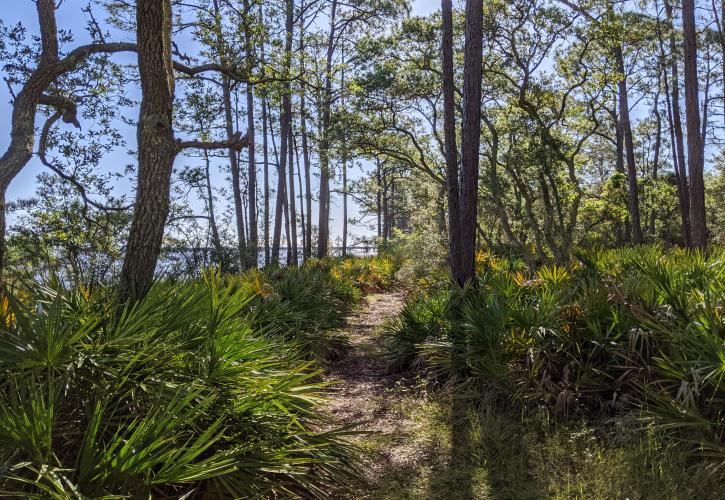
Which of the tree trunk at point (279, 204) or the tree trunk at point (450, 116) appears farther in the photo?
the tree trunk at point (279, 204)

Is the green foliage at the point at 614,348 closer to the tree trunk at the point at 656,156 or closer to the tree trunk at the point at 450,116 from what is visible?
the tree trunk at the point at 450,116

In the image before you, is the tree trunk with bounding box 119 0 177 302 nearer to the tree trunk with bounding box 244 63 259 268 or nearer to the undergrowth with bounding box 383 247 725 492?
the undergrowth with bounding box 383 247 725 492

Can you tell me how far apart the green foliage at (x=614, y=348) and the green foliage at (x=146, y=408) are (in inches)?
90.2

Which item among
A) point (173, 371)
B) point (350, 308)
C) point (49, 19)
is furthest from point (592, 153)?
point (173, 371)

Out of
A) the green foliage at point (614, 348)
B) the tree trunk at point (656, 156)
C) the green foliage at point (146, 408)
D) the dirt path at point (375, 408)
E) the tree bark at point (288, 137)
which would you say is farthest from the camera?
the tree trunk at point (656, 156)

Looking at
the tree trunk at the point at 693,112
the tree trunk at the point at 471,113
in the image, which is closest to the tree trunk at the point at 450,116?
the tree trunk at the point at 471,113

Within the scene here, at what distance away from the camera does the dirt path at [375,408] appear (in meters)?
3.99

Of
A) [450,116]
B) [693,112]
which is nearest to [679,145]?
[693,112]

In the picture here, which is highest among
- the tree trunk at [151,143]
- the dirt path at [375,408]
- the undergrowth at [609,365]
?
the tree trunk at [151,143]

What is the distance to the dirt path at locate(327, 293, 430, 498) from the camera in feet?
13.1

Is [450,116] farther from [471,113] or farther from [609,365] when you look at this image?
[609,365]

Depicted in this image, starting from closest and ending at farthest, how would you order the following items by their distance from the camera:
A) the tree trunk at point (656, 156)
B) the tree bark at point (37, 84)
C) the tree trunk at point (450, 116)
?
the tree bark at point (37, 84) < the tree trunk at point (450, 116) < the tree trunk at point (656, 156)

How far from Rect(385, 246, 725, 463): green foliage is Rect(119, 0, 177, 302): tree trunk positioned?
363 cm

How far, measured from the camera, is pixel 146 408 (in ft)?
9.68
